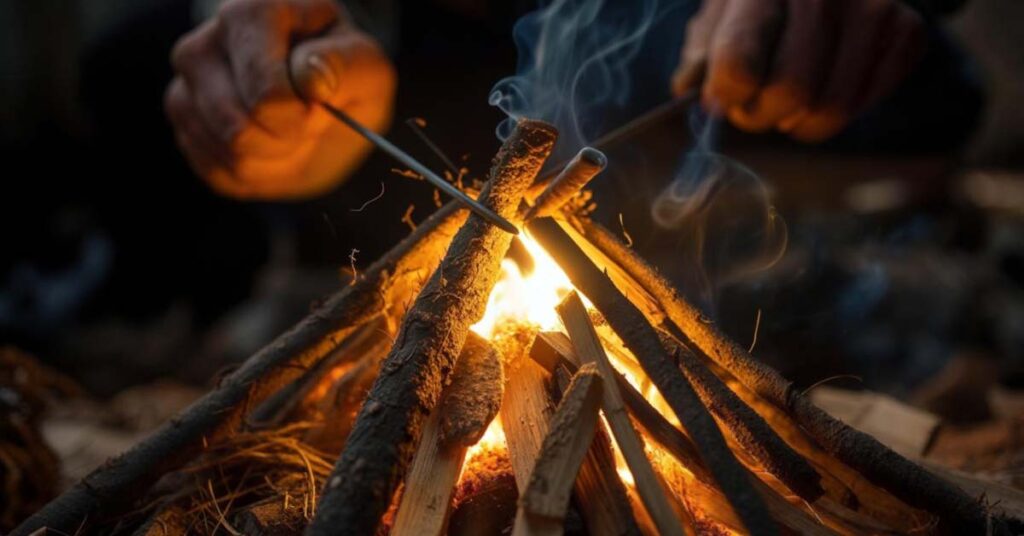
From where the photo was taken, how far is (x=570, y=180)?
167 centimetres

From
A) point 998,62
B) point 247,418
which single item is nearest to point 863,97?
point 247,418

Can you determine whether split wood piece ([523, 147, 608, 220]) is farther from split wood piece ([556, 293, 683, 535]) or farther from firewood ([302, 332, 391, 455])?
firewood ([302, 332, 391, 455])

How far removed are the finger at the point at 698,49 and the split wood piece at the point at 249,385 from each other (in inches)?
56.2

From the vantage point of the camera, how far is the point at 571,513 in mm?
1581

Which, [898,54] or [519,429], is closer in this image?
[519,429]

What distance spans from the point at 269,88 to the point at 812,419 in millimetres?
2169

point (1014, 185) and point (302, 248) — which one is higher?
point (302, 248)

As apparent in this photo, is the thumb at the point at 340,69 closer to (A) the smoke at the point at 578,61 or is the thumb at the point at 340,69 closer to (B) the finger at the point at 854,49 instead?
(A) the smoke at the point at 578,61

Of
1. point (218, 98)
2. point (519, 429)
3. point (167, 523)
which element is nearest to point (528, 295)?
point (519, 429)

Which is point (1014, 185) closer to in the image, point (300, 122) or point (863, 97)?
point (863, 97)

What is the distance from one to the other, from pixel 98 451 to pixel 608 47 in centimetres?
311

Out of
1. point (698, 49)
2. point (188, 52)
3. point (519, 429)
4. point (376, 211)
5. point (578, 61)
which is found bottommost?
point (519, 429)

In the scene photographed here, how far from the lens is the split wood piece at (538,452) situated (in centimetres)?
151

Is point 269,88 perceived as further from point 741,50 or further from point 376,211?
point 376,211
